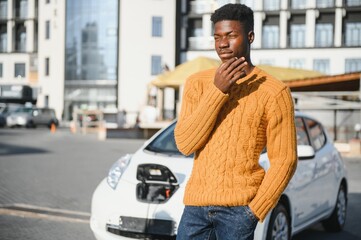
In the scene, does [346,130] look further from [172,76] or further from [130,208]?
[130,208]

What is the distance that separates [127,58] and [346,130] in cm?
3421

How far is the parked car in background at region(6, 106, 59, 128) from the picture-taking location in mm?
40094

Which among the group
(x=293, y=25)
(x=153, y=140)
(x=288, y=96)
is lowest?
(x=153, y=140)

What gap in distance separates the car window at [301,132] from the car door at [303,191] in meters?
0.38

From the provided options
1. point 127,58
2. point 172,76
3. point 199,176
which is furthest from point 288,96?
point 127,58

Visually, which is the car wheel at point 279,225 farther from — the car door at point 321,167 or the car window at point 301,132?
the car window at point 301,132

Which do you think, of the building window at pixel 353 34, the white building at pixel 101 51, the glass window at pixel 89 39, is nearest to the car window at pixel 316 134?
the white building at pixel 101 51

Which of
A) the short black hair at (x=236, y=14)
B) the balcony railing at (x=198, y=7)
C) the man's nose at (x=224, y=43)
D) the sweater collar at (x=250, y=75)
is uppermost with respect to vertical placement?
the balcony railing at (x=198, y=7)

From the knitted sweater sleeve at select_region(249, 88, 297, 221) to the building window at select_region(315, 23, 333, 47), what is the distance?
49.8 m

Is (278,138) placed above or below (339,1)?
below

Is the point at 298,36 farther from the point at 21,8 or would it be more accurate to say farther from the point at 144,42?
the point at 21,8

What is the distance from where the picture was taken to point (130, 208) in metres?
5.03

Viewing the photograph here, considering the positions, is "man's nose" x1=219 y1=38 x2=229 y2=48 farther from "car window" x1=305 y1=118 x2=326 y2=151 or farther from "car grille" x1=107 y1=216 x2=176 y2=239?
"car window" x1=305 y1=118 x2=326 y2=151

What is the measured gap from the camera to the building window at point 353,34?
49875 millimetres
